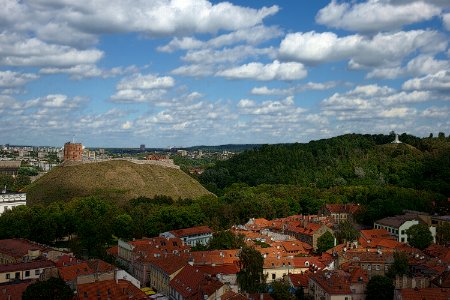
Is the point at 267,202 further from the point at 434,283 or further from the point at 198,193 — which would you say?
the point at 434,283

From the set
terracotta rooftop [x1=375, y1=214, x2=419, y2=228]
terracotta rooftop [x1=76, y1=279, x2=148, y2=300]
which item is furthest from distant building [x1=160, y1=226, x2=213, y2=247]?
terracotta rooftop [x1=375, y1=214, x2=419, y2=228]

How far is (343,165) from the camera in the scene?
145 metres

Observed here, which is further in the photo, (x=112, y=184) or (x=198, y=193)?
(x=198, y=193)

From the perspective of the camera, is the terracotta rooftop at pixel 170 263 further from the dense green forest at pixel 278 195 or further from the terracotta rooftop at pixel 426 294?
the terracotta rooftop at pixel 426 294

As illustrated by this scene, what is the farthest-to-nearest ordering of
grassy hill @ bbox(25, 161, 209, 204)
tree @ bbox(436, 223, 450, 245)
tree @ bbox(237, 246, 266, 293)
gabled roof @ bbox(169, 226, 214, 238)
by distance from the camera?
grassy hill @ bbox(25, 161, 209, 204) < gabled roof @ bbox(169, 226, 214, 238) < tree @ bbox(436, 223, 450, 245) < tree @ bbox(237, 246, 266, 293)

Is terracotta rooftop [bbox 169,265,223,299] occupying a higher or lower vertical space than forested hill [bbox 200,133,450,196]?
lower

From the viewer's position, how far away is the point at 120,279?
4450 centimetres

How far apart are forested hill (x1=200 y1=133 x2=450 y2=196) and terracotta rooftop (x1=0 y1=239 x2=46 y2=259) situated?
7076 cm

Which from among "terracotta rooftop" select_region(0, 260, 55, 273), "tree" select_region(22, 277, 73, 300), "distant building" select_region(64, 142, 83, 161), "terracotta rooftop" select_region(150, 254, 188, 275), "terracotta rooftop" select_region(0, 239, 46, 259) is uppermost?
"distant building" select_region(64, 142, 83, 161)

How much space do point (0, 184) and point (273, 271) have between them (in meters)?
105

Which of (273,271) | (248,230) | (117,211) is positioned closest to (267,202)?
(248,230)

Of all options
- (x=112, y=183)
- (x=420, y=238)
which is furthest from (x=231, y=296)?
(x=112, y=183)

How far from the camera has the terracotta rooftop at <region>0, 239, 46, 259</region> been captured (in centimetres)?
5281

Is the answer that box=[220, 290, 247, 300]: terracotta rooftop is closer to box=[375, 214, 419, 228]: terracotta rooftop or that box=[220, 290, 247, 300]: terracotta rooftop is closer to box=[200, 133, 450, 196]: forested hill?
box=[375, 214, 419, 228]: terracotta rooftop
